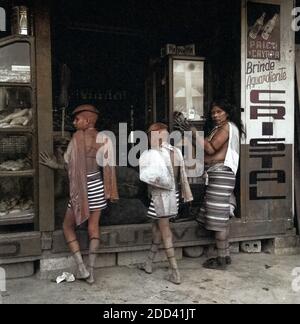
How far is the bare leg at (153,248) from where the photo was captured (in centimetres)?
491

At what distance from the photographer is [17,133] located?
191 inches

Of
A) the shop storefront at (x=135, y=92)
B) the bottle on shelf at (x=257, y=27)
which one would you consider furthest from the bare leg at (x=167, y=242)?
the bottle on shelf at (x=257, y=27)

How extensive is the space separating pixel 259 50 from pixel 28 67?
2.88 meters

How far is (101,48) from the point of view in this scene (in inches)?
271

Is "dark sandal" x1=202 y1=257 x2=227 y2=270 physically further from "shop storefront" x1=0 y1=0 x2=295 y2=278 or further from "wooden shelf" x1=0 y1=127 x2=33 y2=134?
"wooden shelf" x1=0 y1=127 x2=33 y2=134

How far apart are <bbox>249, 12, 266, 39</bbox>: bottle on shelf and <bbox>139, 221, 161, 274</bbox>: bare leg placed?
270 centimetres

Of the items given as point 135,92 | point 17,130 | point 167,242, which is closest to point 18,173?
point 17,130

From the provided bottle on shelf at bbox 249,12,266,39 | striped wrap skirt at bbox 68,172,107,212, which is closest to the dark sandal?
striped wrap skirt at bbox 68,172,107,212

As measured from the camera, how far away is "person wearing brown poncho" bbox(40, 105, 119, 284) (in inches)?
179

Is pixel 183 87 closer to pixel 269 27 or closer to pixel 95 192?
pixel 269 27

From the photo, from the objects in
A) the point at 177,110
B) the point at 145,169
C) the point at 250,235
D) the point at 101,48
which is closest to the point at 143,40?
the point at 101,48

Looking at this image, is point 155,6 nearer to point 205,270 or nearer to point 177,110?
point 177,110

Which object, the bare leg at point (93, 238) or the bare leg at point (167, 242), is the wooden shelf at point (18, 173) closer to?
the bare leg at point (93, 238)

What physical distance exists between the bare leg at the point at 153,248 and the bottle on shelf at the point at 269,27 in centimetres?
281
